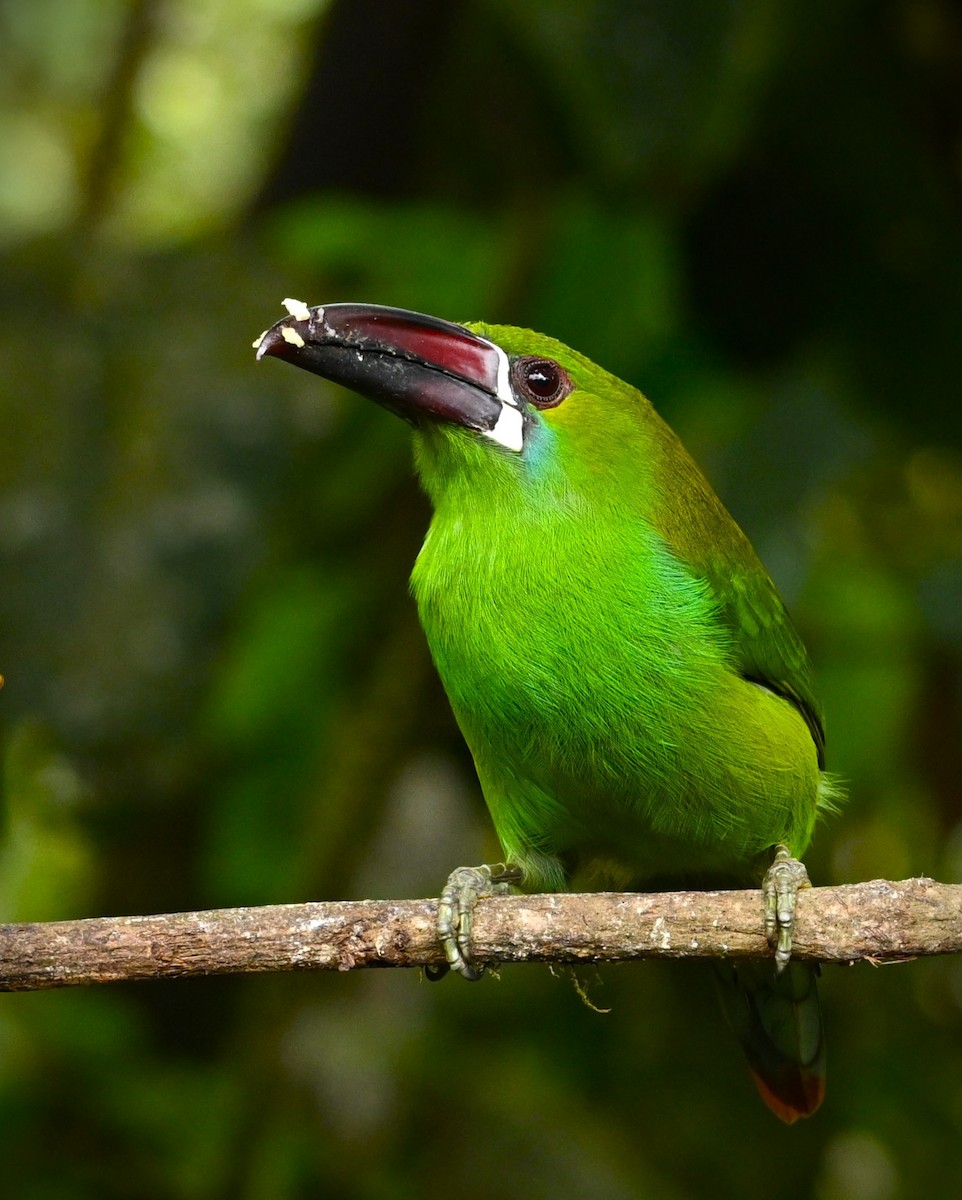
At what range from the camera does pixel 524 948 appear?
7.75 ft

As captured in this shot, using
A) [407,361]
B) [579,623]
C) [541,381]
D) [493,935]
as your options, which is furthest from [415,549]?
[493,935]

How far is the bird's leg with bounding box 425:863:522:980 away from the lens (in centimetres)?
255

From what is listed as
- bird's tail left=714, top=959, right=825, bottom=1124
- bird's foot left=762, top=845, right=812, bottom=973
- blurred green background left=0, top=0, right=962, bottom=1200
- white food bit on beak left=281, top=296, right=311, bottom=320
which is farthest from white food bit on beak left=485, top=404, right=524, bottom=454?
bird's tail left=714, top=959, right=825, bottom=1124

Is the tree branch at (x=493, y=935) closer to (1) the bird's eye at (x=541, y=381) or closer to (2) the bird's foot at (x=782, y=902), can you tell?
(2) the bird's foot at (x=782, y=902)

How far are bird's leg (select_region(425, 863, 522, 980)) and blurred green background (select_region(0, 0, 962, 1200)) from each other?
1.46ft

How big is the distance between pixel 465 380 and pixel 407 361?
0.42 feet

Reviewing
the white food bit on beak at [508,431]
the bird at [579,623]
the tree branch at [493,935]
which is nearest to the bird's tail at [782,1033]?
the bird at [579,623]

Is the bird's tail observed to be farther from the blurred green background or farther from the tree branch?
the tree branch

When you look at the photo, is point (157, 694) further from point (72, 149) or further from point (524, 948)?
point (72, 149)

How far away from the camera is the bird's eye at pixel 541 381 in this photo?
10.7ft

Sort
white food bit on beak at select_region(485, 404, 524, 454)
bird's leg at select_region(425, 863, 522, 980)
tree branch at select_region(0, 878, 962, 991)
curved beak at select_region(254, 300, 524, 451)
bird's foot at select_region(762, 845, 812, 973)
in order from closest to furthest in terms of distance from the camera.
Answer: tree branch at select_region(0, 878, 962, 991) < bird's foot at select_region(762, 845, 812, 973) < bird's leg at select_region(425, 863, 522, 980) < curved beak at select_region(254, 300, 524, 451) < white food bit on beak at select_region(485, 404, 524, 454)

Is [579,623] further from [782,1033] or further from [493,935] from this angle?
[782,1033]

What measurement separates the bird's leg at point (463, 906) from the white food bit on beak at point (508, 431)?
0.85 meters

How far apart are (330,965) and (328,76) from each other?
122 inches
